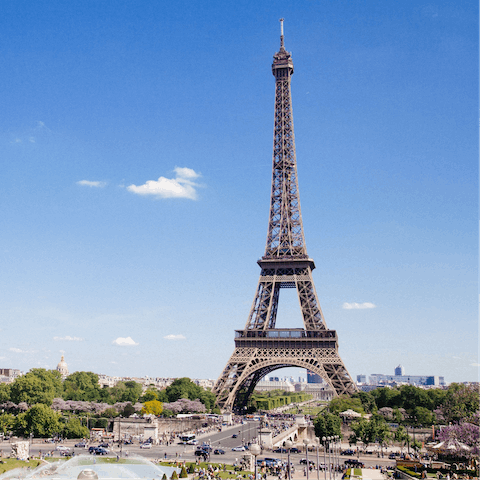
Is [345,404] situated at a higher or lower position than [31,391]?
lower

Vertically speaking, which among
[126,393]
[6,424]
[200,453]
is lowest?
[200,453]

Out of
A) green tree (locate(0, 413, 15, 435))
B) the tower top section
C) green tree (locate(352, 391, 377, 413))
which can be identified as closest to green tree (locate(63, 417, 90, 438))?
green tree (locate(0, 413, 15, 435))

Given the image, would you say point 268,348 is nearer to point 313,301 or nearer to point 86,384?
point 313,301

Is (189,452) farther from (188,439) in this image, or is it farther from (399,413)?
(399,413)

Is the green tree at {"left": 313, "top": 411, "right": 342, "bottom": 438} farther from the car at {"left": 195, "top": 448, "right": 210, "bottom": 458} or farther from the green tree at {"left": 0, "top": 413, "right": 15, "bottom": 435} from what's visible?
the green tree at {"left": 0, "top": 413, "right": 15, "bottom": 435}

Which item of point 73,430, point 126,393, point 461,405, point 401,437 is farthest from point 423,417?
point 126,393

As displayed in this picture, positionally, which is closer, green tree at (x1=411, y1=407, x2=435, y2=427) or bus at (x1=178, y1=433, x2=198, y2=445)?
bus at (x1=178, y1=433, x2=198, y2=445)

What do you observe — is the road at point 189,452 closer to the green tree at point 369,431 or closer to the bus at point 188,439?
the bus at point 188,439
